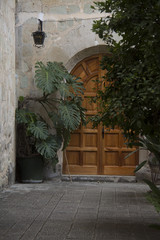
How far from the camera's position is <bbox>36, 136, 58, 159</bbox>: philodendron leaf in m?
7.48

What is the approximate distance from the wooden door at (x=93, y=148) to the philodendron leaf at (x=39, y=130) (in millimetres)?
923

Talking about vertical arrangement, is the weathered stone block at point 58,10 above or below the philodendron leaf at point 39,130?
above

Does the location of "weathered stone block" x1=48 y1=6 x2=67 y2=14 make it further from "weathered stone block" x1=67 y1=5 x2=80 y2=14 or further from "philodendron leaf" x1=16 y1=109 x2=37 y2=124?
"philodendron leaf" x1=16 y1=109 x2=37 y2=124

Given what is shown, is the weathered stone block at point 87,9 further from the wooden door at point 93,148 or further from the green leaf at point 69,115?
the green leaf at point 69,115

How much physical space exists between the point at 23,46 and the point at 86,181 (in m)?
2.74

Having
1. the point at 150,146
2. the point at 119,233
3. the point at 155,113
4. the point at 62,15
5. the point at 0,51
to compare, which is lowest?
the point at 119,233

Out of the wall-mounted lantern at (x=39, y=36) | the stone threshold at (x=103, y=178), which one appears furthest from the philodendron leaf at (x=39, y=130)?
the wall-mounted lantern at (x=39, y=36)

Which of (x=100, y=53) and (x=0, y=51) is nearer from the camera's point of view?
(x=0, y=51)

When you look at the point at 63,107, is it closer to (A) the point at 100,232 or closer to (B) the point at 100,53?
(B) the point at 100,53

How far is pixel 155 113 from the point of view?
422 cm

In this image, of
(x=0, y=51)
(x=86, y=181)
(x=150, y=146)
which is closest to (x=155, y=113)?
(x=150, y=146)

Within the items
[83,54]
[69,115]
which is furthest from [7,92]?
[83,54]

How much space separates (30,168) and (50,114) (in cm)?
Result: 101

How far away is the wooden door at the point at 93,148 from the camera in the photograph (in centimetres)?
833
